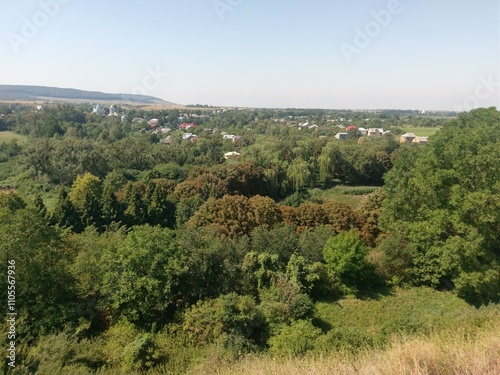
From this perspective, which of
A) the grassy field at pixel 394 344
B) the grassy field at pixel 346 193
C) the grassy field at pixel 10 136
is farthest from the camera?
the grassy field at pixel 10 136

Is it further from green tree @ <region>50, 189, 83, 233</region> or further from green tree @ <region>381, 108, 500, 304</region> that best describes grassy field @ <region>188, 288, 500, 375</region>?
green tree @ <region>50, 189, 83, 233</region>

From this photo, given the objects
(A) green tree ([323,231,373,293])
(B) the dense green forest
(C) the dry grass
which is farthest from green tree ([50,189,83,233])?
(C) the dry grass

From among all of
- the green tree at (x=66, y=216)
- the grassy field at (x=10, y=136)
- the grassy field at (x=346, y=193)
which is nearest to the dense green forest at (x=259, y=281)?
the green tree at (x=66, y=216)

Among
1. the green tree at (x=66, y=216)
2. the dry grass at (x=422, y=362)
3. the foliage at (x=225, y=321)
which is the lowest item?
the green tree at (x=66, y=216)

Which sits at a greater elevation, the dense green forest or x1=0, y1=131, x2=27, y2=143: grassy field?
the dense green forest

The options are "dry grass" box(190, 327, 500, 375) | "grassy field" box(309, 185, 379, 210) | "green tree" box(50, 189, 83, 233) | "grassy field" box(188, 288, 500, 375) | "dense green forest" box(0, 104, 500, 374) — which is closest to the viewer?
"dry grass" box(190, 327, 500, 375)

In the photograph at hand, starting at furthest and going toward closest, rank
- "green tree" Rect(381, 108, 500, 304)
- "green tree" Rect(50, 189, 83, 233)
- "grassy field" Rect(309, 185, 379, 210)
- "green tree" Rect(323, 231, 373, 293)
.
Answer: "grassy field" Rect(309, 185, 379, 210)
"green tree" Rect(50, 189, 83, 233)
"green tree" Rect(323, 231, 373, 293)
"green tree" Rect(381, 108, 500, 304)

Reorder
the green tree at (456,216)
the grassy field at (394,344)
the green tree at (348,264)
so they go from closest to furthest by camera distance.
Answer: the grassy field at (394,344)
the green tree at (456,216)
the green tree at (348,264)

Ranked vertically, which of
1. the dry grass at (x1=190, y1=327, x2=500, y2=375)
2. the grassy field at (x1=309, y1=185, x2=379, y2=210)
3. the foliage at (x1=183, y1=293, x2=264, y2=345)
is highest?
the dry grass at (x1=190, y1=327, x2=500, y2=375)

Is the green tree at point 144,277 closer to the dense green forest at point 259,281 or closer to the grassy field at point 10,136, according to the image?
the dense green forest at point 259,281

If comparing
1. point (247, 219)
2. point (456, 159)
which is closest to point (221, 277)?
point (247, 219)

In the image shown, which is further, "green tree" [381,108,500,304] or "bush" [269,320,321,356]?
"green tree" [381,108,500,304]

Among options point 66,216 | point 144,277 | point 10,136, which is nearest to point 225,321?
point 144,277
